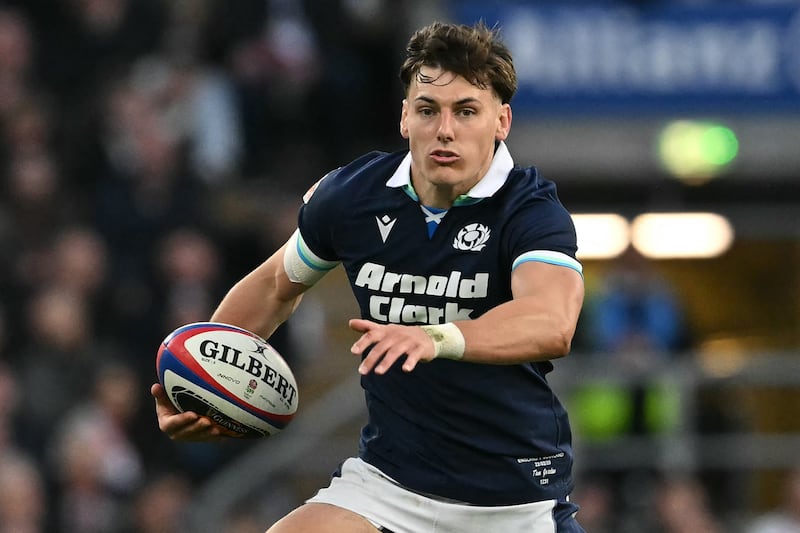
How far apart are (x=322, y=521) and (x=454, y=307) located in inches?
32.1

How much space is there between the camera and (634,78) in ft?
42.1

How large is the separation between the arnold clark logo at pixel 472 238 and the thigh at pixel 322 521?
95cm

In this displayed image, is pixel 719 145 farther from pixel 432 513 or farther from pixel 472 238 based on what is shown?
pixel 432 513

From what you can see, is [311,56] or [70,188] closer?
[70,188]

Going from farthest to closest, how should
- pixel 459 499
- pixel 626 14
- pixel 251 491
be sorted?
pixel 626 14 → pixel 251 491 → pixel 459 499

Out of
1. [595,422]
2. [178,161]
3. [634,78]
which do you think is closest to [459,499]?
[595,422]

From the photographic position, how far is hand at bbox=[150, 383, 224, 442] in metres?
5.56

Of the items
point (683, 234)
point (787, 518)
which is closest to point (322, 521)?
point (787, 518)

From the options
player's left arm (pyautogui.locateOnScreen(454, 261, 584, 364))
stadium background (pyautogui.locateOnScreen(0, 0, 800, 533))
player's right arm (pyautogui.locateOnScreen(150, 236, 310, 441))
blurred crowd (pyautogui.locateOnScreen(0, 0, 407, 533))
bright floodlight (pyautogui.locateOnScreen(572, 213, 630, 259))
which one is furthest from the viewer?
bright floodlight (pyautogui.locateOnScreen(572, 213, 630, 259))

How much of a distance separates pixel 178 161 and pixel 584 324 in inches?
129

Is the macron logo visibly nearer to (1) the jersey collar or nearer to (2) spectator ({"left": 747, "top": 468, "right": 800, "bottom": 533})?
(1) the jersey collar

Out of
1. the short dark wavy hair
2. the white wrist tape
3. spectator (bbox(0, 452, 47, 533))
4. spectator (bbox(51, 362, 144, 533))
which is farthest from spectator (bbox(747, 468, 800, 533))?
the white wrist tape

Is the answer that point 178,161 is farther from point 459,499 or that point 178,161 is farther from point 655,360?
point 459,499

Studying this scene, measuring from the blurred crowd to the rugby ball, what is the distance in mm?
4537
